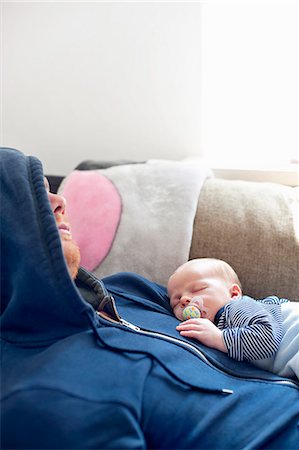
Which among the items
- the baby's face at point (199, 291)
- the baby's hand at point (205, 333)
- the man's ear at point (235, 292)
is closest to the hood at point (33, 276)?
the baby's hand at point (205, 333)

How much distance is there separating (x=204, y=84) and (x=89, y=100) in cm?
48

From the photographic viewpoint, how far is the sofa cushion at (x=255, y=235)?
4.57 ft

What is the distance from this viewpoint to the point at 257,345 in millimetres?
1101

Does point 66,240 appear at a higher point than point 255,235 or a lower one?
higher

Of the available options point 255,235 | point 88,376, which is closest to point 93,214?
point 255,235

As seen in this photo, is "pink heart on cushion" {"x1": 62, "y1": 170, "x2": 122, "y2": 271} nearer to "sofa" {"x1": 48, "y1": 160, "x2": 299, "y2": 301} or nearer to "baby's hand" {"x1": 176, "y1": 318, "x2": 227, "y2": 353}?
"sofa" {"x1": 48, "y1": 160, "x2": 299, "y2": 301}

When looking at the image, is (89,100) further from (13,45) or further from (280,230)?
(280,230)

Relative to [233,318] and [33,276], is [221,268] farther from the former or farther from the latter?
[33,276]

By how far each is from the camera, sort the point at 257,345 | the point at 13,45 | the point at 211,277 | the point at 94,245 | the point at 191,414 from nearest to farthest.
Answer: the point at 191,414 → the point at 257,345 → the point at 211,277 → the point at 94,245 → the point at 13,45

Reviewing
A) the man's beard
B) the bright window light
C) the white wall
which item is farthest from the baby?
the white wall

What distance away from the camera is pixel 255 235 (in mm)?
1431

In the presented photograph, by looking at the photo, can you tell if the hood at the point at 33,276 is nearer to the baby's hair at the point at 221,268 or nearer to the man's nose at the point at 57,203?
the man's nose at the point at 57,203

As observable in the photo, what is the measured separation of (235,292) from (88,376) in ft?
1.88

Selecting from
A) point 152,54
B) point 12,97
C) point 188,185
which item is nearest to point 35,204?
point 188,185
